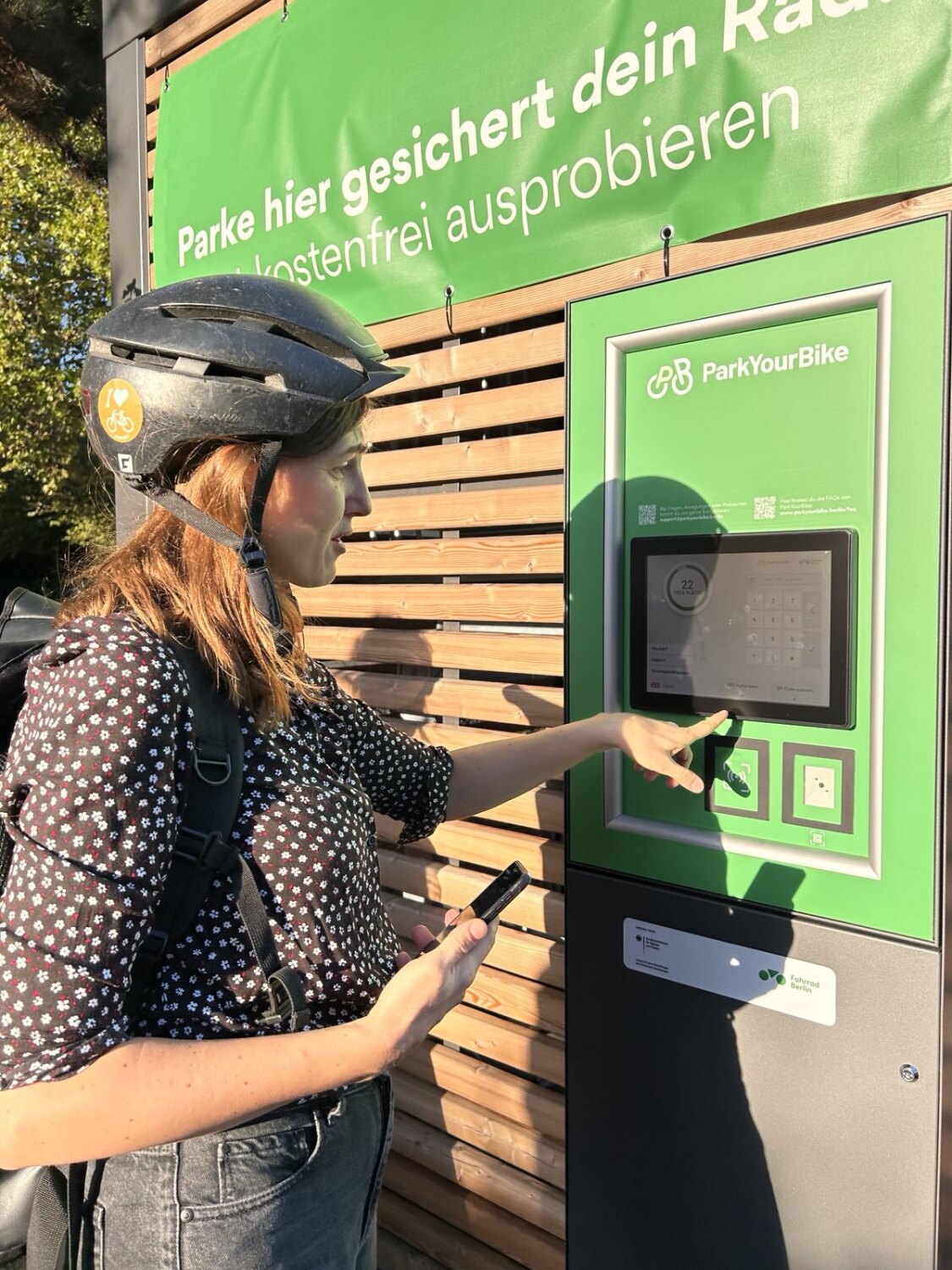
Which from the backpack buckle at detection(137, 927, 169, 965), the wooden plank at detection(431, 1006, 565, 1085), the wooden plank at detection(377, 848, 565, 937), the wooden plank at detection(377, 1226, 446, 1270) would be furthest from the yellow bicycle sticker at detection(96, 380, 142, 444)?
the wooden plank at detection(377, 1226, 446, 1270)

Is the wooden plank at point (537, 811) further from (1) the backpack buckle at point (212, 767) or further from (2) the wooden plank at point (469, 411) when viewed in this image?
(1) the backpack buckle at point (212, 767)

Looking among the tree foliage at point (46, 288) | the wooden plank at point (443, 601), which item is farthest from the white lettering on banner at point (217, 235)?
the tree foliage at point (46, 288)

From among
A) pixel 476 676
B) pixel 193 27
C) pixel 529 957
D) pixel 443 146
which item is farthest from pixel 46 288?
pixel 529 957

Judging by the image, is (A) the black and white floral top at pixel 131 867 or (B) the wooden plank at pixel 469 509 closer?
(A) the black and white floral top at pixel 131 867

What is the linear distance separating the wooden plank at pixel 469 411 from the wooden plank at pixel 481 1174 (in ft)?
6.26

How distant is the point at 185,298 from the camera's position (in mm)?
1642

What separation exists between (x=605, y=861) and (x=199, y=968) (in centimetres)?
87

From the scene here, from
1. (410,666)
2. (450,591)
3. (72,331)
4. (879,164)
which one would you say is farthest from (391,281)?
(72,331)

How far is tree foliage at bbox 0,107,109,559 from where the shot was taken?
11.7m

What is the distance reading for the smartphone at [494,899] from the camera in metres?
1.41

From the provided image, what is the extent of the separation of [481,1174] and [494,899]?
175 cm

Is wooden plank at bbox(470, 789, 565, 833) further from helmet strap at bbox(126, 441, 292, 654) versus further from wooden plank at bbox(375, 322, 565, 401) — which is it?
helmet strap at bbox(126, 441, 292, 654)

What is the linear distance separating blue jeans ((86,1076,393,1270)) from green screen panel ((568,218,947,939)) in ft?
2.47

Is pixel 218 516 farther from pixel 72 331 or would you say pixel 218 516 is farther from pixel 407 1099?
pixel 72 331
